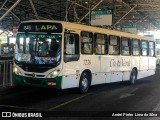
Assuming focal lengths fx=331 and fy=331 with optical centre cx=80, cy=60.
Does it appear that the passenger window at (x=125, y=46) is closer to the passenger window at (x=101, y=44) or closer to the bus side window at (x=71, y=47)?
the passenger window at (x=101, y=44)

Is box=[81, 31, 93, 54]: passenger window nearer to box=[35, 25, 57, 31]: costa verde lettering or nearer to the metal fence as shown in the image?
box=[35, 25, 57, 31]: costa verde lettering

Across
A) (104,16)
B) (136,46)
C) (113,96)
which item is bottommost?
(113,96)

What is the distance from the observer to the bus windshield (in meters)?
11.8

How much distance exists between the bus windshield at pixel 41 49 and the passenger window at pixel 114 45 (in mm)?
4390

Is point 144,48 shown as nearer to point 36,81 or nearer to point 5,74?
point 5,74

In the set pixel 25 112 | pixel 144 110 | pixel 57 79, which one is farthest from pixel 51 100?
pixel 144 110

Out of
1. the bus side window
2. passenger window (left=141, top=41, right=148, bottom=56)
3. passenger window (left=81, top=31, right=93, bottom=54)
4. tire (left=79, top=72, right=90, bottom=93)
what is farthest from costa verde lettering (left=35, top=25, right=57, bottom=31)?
passenger window (left=141, top=41, right=148, bottom=56)

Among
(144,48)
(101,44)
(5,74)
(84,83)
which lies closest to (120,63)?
(101,44)

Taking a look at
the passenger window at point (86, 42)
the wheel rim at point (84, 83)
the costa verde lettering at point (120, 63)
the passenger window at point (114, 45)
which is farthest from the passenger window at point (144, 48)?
the wheel rim at point (84, 83)

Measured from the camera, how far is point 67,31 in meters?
12.2

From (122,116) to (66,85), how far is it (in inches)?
140

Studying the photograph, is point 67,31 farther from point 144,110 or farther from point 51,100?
point 144,110

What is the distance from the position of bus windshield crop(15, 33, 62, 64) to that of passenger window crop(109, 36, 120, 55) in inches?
173

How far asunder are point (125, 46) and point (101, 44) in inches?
116
